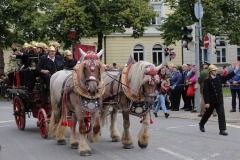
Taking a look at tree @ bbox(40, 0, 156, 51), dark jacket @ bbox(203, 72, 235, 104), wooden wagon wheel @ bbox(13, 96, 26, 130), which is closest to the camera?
dark jacket @ bbox(203, 72, 235, 104)

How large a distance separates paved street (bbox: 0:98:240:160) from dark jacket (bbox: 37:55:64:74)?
1759 millimetres

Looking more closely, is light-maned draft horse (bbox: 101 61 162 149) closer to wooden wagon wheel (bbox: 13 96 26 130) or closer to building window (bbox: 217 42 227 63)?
wooden wagon wheel (bbox: 13 96 26 130)

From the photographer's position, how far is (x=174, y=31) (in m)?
36.5

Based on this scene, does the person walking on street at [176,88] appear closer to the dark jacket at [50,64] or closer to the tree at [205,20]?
the dark jacket at [50,64]

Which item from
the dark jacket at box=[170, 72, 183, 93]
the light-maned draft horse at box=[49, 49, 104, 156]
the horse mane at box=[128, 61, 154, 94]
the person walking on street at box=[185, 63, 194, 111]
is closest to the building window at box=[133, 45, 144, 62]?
the dark jacket at box=[170, 72, 183, 93]

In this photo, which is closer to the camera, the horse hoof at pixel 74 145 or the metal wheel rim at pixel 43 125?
the horse hoof at pixel 74 145

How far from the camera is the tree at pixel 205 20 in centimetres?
3600

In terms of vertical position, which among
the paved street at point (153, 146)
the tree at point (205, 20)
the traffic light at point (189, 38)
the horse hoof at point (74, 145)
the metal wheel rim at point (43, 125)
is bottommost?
the paved street at point (153, 146)

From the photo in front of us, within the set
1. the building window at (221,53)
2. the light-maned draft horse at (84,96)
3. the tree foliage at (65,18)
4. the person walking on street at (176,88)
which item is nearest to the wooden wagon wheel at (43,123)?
the light-maned draft horse at (84,96)

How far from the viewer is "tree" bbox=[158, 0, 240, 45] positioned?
3600 centimetres

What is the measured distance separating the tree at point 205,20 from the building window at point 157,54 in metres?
9.44

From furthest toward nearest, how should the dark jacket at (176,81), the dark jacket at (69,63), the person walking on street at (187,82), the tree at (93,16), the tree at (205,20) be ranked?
the tree at (205,20), the tree at (93,16), the dark jacket at (176,81), the person walking on street at (187,82), the dark jacket at (69,63)

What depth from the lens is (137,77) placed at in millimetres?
9992

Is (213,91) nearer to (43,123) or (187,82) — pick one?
(43,123)
